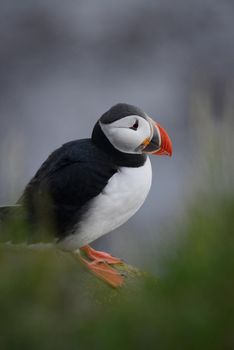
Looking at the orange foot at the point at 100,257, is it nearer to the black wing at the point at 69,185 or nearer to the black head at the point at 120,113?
the black wing at the point at 69,185

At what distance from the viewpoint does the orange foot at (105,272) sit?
172 inches

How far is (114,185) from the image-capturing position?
4.63 metres

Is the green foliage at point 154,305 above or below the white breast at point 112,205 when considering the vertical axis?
above

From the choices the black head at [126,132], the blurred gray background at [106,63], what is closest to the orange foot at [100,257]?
the black head at [126,132]

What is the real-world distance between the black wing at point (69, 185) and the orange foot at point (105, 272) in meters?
0.20

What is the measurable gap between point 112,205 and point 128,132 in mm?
362

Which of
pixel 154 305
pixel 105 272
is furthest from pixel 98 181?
pixel 154 305

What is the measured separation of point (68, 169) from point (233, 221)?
213cm

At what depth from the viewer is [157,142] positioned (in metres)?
4.84

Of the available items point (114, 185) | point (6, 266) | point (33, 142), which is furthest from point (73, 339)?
point (33, 142)

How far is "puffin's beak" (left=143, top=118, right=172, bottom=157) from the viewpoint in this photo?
4824 millimetres

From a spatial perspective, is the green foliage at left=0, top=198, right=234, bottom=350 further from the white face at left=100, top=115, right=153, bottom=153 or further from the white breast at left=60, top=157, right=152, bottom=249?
the white face at left=100, top=115, right=153, bottom=153

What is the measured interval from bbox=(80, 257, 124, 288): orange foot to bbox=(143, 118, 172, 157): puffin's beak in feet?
1.86

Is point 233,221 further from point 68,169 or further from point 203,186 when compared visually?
point 68,169
